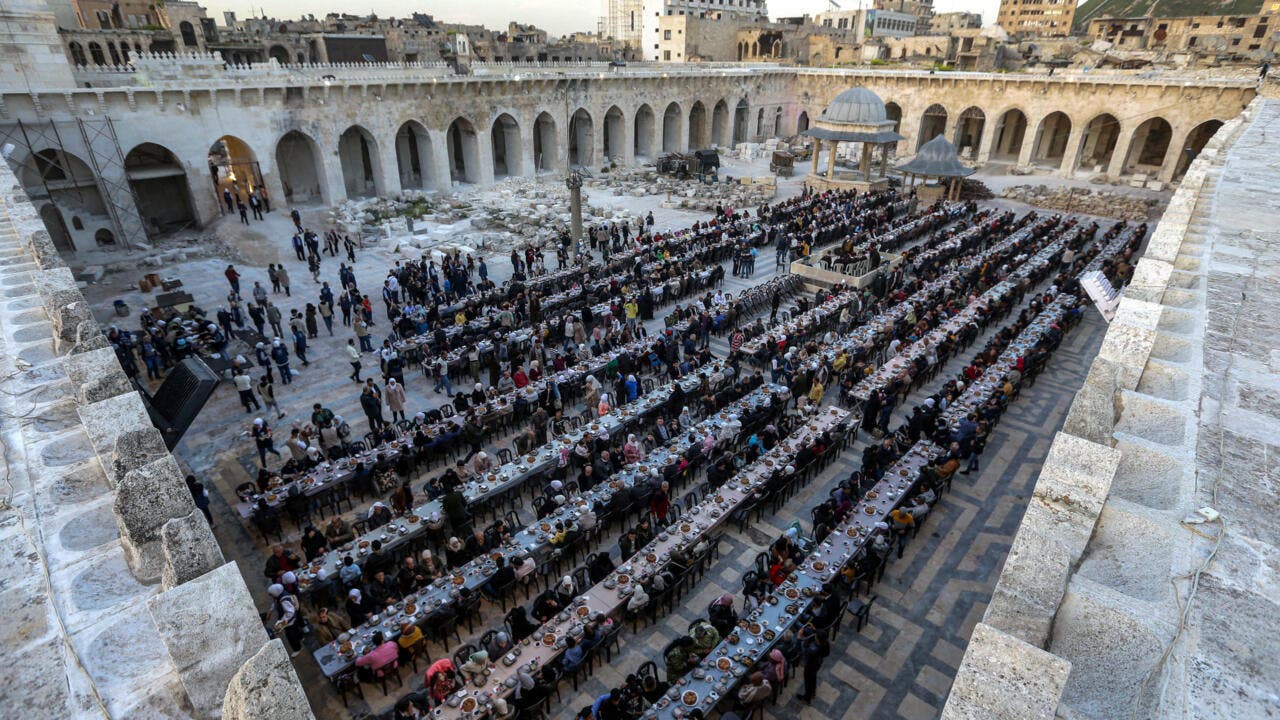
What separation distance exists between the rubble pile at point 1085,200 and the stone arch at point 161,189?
39.4 metres

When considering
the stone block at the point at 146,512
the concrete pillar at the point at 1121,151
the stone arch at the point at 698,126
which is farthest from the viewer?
the stone arch at the point at 698,126

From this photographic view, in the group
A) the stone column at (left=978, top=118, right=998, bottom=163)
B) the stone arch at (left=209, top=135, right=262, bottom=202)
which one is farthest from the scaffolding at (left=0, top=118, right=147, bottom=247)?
the stone column at (left=978, top=118, right=998, bottom=163)

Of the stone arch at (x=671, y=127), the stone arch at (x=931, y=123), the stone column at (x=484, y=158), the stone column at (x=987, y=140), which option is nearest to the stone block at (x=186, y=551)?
the stone column at (x=484, y=158)

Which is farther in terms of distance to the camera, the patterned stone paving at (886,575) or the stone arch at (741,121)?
the stone arch at (741,121)

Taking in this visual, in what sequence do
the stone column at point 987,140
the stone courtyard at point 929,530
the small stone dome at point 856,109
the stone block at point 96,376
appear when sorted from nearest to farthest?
the stone courtyard at point 929,530, the stone block at point 96,376, the small stone dome at point 856,109, the stone column at point 987,140

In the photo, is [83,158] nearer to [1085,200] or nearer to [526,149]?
[526,149]

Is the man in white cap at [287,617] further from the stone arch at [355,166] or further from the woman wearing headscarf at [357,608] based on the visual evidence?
the stone arch at [355,166]

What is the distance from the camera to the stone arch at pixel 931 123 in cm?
4575

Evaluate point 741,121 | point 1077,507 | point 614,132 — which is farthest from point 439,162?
point 1077,507

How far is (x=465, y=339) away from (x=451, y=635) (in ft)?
27.9

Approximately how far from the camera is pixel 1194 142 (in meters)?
37.8

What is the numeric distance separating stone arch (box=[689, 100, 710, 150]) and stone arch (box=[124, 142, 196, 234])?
105 ft

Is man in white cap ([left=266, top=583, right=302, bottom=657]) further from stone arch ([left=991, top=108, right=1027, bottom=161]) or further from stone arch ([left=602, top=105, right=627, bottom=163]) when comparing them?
stone arch ([left=991, top=108, right=1027, bottom=161])

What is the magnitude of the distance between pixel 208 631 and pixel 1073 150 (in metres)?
47.1
